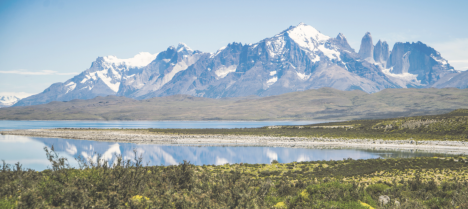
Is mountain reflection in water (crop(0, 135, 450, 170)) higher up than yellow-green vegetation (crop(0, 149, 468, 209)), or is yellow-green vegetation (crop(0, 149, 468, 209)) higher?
yellow-green vegetation (crop(0, 149, 468, 209))

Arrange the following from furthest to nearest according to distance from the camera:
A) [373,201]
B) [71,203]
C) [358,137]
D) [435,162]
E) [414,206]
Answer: [358,137]
[435,162]
[373,201]
[414,206]
[71,203]

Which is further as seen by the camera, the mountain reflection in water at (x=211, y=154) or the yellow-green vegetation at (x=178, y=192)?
the mountain reflection in water at (x=211, y=154)

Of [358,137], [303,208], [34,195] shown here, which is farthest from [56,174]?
[358,137]

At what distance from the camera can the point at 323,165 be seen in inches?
1165

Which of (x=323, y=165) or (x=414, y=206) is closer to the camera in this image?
Answer: (x=414, y=206)

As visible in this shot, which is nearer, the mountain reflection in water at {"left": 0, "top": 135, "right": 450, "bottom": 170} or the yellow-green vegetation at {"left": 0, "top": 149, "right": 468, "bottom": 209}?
the yellow-green vegetation at {"left": 0, "top": 149, "right": 468, "bottom": 209}

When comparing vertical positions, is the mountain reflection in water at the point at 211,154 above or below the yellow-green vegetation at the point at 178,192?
below

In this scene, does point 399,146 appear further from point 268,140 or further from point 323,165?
point 323,165

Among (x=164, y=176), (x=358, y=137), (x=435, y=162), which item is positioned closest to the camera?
(x=164, y=176)

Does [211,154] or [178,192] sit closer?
[178,192]

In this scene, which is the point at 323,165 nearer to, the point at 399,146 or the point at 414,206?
the point at 414,206

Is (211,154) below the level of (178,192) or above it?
below

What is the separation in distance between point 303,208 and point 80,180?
26.2ft

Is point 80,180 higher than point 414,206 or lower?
higher
